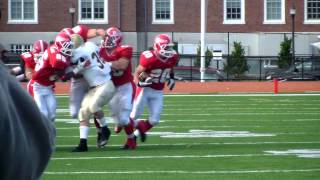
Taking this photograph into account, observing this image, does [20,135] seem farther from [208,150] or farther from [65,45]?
[208,150]

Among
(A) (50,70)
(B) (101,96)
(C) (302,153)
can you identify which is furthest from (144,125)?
(C) (302,153)

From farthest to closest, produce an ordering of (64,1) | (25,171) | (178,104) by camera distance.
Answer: (64,1) → (178,104) → (25,171)

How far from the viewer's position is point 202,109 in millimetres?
20875

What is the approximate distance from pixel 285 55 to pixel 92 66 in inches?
1444

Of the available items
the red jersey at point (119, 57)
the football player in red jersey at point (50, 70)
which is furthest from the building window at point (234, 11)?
the football player in red jersey at point (50, 70)

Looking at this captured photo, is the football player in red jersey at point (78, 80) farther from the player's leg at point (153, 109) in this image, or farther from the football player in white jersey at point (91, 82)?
the player's leg at point (153, 109)

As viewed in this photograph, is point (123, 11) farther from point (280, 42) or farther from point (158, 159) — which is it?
point (158, 159)

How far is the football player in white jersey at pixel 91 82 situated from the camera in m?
11.9

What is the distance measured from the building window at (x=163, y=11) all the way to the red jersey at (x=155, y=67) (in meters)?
41.1

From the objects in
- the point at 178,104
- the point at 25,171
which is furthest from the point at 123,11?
the point at 25,171

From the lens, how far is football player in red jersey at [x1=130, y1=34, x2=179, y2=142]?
12.6m

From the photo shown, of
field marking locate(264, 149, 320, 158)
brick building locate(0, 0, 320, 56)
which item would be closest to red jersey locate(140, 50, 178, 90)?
field marking locate(264, 149, 320, 158)

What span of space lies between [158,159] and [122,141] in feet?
9.42

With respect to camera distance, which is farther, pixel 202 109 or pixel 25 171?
pixel 202 109
